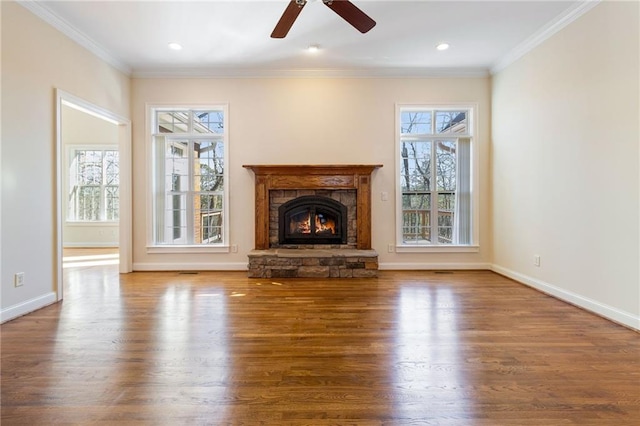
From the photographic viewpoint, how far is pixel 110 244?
7.36 meters

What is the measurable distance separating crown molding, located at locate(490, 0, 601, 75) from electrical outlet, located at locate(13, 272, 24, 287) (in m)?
6.01

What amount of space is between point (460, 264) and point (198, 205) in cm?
423

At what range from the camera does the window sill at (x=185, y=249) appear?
4.72 metres

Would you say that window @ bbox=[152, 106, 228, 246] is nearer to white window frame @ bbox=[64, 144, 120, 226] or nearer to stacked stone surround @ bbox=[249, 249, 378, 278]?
stacked stone surround @ bbox=[249, 249, 378, 278]

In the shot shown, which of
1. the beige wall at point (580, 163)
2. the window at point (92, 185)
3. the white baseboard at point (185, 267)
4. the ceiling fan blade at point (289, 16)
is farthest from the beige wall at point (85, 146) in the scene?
the beige wall at point (580, 163)

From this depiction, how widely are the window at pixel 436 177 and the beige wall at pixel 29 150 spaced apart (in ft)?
14.5

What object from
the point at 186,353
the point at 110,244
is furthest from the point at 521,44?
the point at 110,244

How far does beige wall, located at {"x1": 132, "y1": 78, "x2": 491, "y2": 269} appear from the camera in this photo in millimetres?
4684

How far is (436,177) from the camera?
4.89 metres

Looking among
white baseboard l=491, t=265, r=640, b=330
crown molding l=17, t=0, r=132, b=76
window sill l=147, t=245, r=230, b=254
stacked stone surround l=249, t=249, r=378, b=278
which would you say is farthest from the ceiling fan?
white baseboard l=491, t=265, r=640, b=330

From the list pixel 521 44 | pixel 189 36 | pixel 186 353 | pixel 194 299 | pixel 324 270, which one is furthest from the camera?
pixel 324 270

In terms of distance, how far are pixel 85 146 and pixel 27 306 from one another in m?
5.90

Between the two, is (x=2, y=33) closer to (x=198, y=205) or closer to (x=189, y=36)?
(x=189, y=36)

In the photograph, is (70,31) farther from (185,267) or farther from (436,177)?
(436,177)
